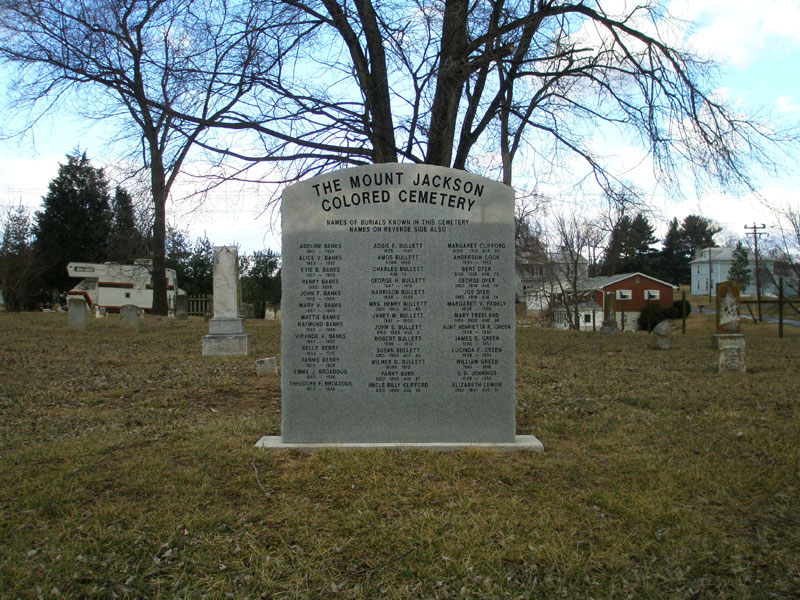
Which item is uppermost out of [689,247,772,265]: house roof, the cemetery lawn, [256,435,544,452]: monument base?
[689,247,772,265]: house roof

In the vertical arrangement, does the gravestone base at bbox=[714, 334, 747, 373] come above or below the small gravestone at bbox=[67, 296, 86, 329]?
below

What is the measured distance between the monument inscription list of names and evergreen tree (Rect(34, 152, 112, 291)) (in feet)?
136

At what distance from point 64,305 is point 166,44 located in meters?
38.2

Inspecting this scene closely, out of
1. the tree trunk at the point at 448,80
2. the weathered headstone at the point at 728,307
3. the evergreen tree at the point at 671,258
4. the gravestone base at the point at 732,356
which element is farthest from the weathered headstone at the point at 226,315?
the evergreen tree at the point at 671,258

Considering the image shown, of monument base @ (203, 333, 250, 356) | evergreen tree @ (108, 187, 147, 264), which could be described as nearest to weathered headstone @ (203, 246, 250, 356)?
monument base @ (203, 333, 250, 356)

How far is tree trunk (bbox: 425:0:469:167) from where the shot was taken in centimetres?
1056

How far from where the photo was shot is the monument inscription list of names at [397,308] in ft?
17.7

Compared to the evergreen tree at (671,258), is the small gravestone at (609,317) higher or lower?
lower

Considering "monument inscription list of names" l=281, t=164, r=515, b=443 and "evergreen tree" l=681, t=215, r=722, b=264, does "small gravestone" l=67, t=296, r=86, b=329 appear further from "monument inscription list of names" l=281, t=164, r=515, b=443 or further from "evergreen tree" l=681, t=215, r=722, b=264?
"evergreen tree" l=681, t=215, r=722, b=264

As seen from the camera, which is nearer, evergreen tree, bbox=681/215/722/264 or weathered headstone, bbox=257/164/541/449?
weathered headstone, bbox=257/164/541/449

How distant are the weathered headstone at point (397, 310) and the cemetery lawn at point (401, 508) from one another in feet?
1.39

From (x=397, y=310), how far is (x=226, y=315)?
9448mm

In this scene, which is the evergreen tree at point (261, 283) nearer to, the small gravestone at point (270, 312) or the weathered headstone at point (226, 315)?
the small gravestone at point (270, 312)

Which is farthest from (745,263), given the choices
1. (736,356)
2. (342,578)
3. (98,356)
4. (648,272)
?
(342,578)
